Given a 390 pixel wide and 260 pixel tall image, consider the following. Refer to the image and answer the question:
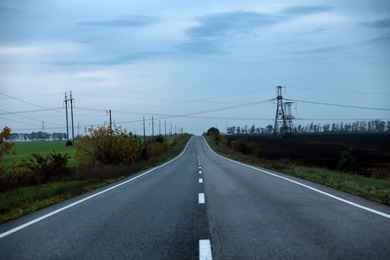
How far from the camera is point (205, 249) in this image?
6105 millimetres

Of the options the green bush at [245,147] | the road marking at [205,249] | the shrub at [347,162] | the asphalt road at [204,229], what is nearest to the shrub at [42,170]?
the asphalt road at [204,229]

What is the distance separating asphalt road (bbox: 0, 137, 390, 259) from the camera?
595cm

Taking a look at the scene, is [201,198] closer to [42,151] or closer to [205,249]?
[205,249]

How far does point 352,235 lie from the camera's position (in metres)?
6.78

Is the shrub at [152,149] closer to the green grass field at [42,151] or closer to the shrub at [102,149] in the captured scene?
the green grass field at [42,151]

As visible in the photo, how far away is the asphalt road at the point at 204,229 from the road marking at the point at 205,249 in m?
0.02

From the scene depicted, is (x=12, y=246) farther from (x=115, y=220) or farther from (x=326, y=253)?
(x=326, y=253)

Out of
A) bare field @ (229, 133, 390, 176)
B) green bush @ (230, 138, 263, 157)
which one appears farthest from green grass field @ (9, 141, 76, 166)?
green bush @ (230, 138, 263, 157)

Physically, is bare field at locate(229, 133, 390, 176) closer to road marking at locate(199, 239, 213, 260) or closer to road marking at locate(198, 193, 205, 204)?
road marking at locate(198, 193, 205, 204)

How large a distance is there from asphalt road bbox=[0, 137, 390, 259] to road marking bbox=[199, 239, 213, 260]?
0.05 ft

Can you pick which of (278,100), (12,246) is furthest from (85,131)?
(278,100)

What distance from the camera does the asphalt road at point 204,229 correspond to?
5.95 meters

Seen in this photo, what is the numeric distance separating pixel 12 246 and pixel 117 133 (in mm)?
28511

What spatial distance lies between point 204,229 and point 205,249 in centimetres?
142
